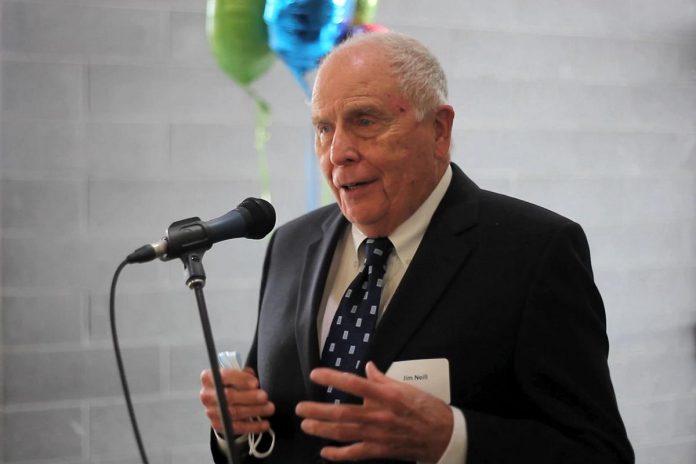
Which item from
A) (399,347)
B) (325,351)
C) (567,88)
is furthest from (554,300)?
(567,88)

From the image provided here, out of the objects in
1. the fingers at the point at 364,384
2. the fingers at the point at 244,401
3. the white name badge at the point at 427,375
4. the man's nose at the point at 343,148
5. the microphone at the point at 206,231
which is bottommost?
the fingers at the point at 244,401

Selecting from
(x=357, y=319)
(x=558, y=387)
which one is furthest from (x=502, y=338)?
(x=357, y=319)

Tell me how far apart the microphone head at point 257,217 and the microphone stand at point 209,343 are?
13cm

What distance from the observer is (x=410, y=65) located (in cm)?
142

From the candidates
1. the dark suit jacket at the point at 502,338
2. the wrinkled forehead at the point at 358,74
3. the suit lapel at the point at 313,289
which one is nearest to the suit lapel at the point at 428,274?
the dark suit jacket at the point at 502,338

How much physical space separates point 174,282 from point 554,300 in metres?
1.40

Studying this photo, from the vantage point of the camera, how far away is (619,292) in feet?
9.90

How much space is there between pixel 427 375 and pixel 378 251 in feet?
0.86

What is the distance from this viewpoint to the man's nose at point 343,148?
1.41 meters

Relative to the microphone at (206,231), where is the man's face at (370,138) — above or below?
above

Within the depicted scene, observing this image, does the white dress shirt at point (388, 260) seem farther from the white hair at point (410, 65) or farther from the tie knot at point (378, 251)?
the white hair at point (410, 65)

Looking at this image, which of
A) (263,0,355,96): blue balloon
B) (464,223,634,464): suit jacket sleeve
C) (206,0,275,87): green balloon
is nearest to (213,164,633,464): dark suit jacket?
(464,223,634,464): suit jacket sleeve

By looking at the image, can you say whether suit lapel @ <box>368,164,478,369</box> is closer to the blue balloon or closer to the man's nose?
the man's nose

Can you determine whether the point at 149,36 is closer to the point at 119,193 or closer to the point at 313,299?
the point at 119,193
